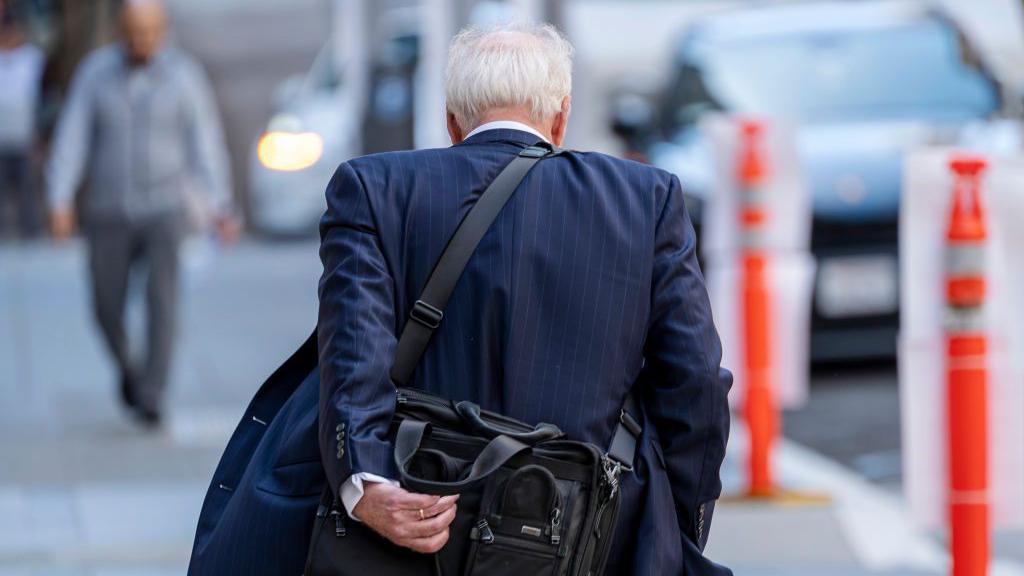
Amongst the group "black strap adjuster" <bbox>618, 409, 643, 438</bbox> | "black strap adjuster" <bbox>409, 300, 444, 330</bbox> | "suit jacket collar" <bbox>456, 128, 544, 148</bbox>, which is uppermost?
"suit jacket collar" <bbox>456, 128, 544, 148</bbox>

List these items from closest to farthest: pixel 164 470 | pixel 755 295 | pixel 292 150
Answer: pixel 755 295
pixel 164 470
pixel 292 150

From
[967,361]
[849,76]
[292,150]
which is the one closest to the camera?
[967,361]

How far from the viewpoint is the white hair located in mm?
3297

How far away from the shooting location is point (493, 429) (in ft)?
10.1

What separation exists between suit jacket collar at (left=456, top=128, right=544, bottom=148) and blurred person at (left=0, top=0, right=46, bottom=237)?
13236 millimetres

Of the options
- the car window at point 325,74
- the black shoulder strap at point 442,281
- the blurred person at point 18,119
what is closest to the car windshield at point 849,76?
the car window at point 325,74

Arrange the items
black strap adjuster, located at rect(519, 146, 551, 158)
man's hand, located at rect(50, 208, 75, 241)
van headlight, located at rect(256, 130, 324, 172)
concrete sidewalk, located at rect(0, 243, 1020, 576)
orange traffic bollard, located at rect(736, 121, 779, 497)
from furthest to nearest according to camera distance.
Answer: van headlight, located at rect(256, 130, 324, 172) < man's hand, located at rect(50, 208, 75, 241) < orange traffic bollard, located at rect(736, 121, 779, 497) < concrete sidewalk, located at rect(0, 243, 1020, 576) < black strap adjuster, located at rect(519, 146, 551, 158)

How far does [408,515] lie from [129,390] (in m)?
5.72

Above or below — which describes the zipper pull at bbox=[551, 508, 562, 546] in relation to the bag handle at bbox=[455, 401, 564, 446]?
below

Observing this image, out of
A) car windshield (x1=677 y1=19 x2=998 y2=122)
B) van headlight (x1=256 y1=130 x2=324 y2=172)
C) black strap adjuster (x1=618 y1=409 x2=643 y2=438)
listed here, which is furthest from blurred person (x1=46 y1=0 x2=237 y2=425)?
van headlight (x1=256 y1=130 x2=324 y2=172)

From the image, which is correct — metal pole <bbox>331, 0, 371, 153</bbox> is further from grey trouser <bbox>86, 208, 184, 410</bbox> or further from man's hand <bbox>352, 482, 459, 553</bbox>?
man's hand <bbox>352, 482, 459, 553</bbox>

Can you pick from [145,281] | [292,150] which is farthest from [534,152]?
[292,150]

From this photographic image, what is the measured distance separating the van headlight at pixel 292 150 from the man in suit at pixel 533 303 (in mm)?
13015

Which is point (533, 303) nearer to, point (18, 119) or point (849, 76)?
point (849, 76)
